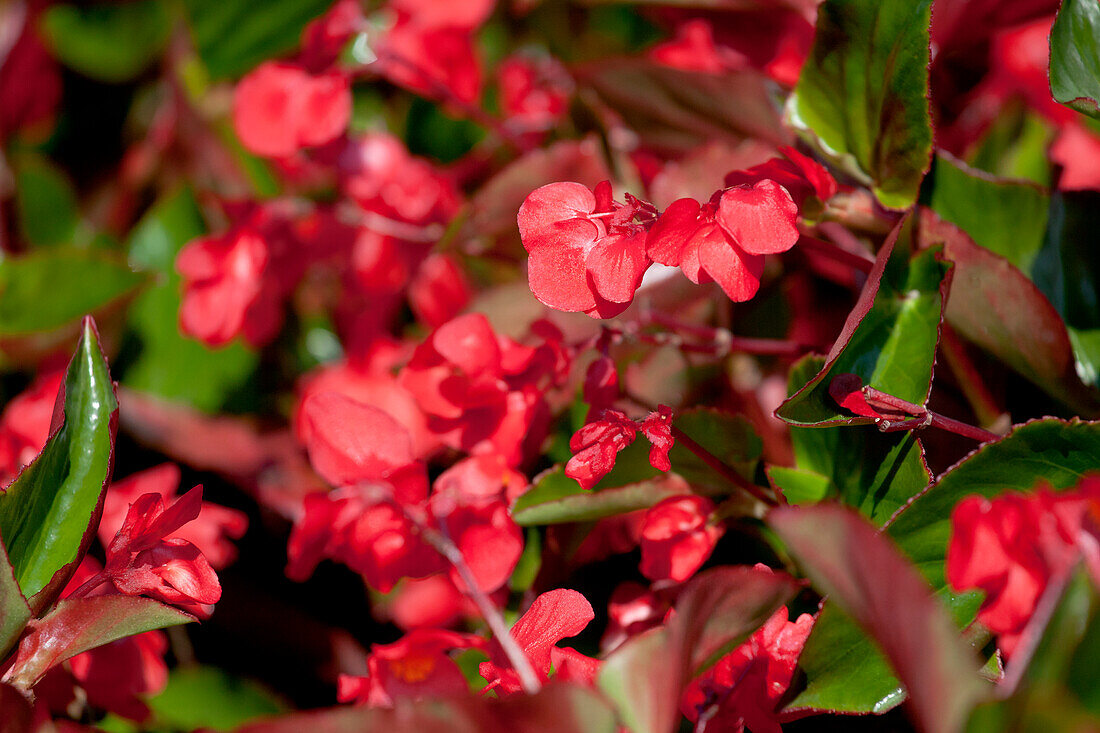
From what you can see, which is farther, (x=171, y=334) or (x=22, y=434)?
(x=171, y=334)

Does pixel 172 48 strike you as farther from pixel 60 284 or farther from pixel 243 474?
pixel 243 474

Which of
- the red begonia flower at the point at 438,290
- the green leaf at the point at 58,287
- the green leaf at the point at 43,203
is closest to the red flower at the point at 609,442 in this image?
the red begonia flower at the point at 438,290

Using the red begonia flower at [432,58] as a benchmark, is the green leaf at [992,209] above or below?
above

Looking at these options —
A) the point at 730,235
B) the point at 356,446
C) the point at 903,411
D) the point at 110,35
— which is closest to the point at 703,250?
the point at 730,235

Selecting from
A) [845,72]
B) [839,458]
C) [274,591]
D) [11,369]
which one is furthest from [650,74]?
[11,369]

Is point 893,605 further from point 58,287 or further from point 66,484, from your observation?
point 58,287

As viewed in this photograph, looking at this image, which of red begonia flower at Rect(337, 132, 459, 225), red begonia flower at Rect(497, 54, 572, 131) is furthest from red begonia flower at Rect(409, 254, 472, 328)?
red begonia flower at Rect(497, 54, 572, 131)

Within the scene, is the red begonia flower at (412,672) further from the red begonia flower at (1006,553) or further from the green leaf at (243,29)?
the green leaf at (243,29)
